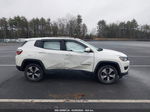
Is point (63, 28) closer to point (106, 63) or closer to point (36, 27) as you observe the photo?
point (36, 27)

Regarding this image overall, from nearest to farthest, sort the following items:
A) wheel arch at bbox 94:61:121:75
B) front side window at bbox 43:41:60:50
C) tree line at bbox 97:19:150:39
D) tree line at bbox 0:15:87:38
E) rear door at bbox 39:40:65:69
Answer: wheel arch at bbox 94:61:121:75, rear door at bbox 39:40:65:69, front side window at bbox 43:41:60:50, tree line at bbox 0:15:87:38, tree line at bbox 97:19:150:39

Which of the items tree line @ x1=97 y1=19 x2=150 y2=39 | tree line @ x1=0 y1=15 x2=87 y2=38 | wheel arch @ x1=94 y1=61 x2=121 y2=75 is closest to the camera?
wheel arch @ x1=94 y1=61 x2=121 y2=75

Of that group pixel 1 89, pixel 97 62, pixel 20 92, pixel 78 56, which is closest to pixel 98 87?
pixel 97 62

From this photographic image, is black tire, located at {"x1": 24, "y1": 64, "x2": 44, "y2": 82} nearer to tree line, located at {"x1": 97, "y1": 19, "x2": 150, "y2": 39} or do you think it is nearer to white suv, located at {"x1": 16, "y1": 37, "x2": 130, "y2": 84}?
white suv, located at {"x1": 16, "y1": 37, "x2": 130, "y2": 84}

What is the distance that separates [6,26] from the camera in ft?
193

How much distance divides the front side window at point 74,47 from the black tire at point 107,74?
3.33 feet

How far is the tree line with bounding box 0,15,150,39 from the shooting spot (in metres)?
59.7

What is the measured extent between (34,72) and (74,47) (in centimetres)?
182

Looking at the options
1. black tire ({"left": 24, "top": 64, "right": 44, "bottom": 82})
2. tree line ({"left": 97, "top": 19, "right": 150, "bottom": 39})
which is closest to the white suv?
black tire ({"left": 24, "top": 64, "right": 44, "bottom": 82})

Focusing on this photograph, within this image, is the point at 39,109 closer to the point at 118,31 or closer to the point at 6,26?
the point at 6,26

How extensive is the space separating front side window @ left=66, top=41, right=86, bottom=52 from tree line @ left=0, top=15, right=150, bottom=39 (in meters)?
58.2

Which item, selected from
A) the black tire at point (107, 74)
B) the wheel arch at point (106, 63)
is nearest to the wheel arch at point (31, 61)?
the wheel arch at point (106, 63)

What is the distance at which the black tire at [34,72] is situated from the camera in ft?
17.9

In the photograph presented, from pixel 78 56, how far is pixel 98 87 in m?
1.30
